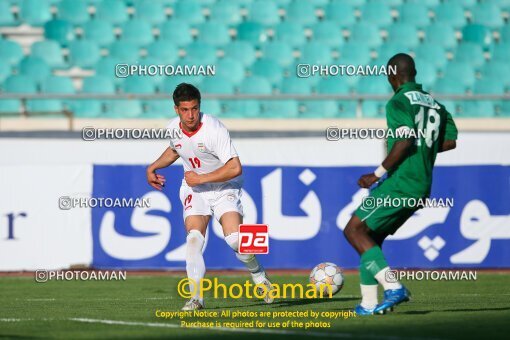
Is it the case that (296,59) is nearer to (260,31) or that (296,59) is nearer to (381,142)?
(260,31)

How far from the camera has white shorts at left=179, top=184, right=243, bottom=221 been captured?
9625mm

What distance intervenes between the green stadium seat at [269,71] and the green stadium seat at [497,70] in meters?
3.94

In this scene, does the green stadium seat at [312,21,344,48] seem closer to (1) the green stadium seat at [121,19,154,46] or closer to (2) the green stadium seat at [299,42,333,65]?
(2) the green stadium seat at [299,42,333,65]

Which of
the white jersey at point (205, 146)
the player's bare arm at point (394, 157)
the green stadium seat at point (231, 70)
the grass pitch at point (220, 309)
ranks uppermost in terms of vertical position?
the green stadium seat at point (231, 70)

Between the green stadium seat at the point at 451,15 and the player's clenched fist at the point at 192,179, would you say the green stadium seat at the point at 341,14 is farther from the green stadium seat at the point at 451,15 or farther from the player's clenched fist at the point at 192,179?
the player's clenched fist at the point at 192,179

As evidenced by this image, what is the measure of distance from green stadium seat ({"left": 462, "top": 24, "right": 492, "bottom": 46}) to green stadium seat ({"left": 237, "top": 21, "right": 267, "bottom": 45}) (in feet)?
13.5

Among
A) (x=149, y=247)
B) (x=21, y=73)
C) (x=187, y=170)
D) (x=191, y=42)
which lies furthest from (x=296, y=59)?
(x=187, y=170)

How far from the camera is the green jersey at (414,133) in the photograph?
8.20 m

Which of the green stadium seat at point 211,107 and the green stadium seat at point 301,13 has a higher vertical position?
the green stadium seat at point 301,13

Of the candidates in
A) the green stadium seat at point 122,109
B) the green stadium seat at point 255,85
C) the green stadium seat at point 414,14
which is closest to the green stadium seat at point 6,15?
the green stadium seat at point 122,109

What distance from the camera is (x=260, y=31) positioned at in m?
19.9

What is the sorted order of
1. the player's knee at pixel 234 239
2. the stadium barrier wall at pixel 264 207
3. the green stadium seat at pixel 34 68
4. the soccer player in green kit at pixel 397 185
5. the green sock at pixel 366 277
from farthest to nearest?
the green stadium seat at pixel 34 68
the stadium barrier wall at pixel 264 207
the player's knee at pixel 234 239
the green sock at pixel 366 277
the soccer player in green kit at pixel 397 185

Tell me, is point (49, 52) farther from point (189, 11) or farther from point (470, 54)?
point (470, 54)

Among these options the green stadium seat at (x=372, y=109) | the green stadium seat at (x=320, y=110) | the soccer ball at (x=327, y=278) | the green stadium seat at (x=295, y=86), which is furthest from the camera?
the green stadium seat at (x=295, y=86)
